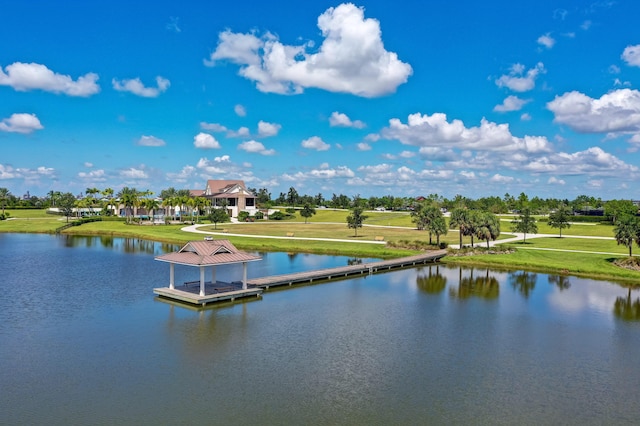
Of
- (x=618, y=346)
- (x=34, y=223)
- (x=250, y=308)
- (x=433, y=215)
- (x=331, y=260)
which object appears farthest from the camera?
(x=34, y=223)

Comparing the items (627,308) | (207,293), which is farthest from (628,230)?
(207,293)

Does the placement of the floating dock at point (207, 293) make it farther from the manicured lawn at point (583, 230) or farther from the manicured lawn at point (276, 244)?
the manicured lawn at point (583, 230)

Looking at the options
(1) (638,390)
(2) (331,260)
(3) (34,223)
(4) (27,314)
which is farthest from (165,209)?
(1) (638,390)

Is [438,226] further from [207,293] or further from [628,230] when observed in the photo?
[207,293]

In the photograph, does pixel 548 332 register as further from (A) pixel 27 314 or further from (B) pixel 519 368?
(A) pixel 27 314

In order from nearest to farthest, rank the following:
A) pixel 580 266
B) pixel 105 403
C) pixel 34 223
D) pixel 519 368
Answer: pixel 105 403
pixel 519 368
pixel 580 266
pixel 34 223

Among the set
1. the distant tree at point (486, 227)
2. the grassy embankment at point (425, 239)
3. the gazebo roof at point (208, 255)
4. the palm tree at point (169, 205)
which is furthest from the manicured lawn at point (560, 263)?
the palm tree at point (169, 205)

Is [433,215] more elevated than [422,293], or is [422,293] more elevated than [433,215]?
[433,215]
